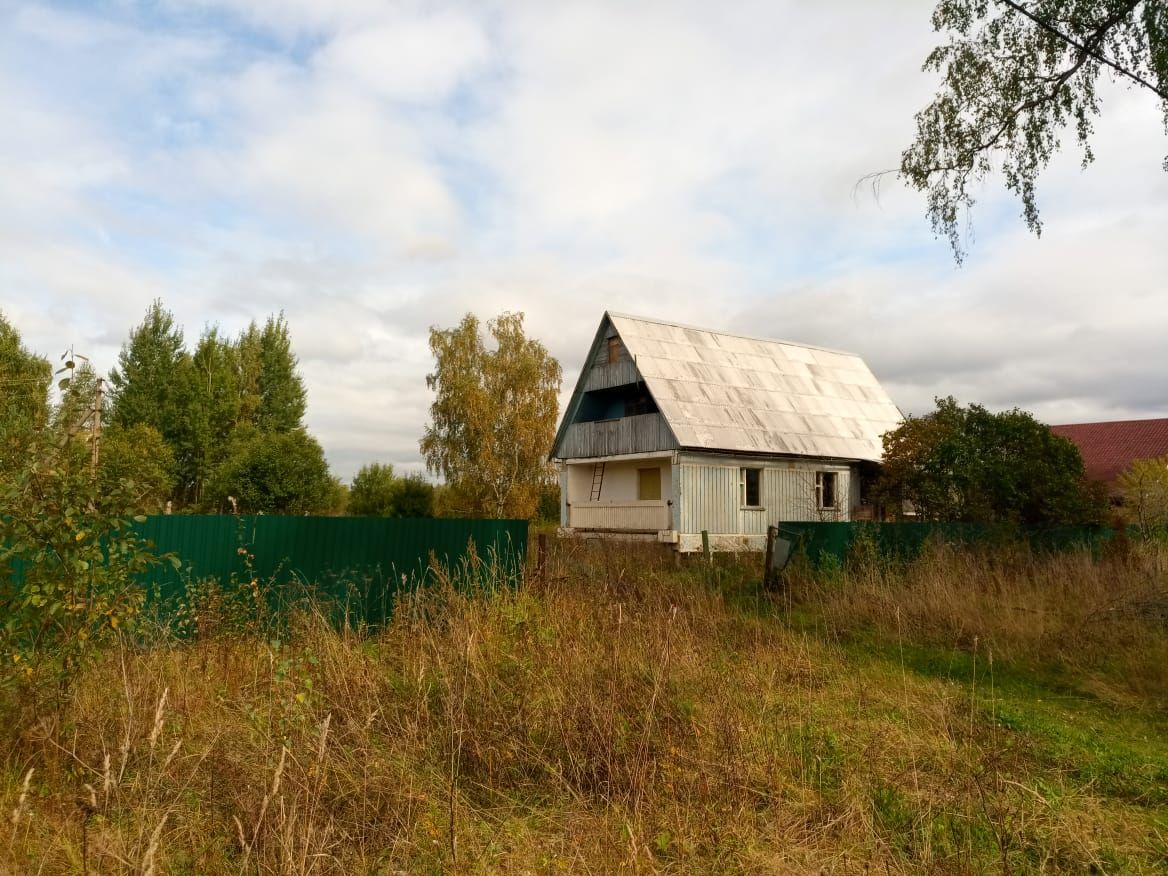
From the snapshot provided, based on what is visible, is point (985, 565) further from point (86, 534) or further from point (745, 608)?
point (86, 534)

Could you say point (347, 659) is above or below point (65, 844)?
above

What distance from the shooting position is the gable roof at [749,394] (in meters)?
22.2

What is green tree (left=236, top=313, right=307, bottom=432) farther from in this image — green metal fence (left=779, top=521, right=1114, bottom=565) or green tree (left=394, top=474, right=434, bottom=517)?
green metal fence (left=779, top=521, right=1114, bottom=565)

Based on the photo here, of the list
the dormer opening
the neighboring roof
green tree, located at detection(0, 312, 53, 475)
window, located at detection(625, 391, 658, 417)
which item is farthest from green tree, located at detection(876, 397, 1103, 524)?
green tree, located at detection(0, 312, 53, 475)

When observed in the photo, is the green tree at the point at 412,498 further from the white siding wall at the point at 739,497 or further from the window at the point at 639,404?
the white siding wall at the point at 739,497

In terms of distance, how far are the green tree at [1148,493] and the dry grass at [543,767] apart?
10851 mm

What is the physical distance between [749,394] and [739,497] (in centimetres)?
348

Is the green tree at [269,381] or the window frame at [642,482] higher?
the green tree at [269,381]

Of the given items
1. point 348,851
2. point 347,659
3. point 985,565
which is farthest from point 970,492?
point 348,851

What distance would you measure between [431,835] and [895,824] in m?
2.35

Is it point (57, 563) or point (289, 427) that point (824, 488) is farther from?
point (289, 427)

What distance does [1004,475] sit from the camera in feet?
52.9

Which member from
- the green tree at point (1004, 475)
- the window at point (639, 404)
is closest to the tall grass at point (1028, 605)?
the green tree at point (1004, 475)

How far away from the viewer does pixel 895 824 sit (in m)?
4.05
